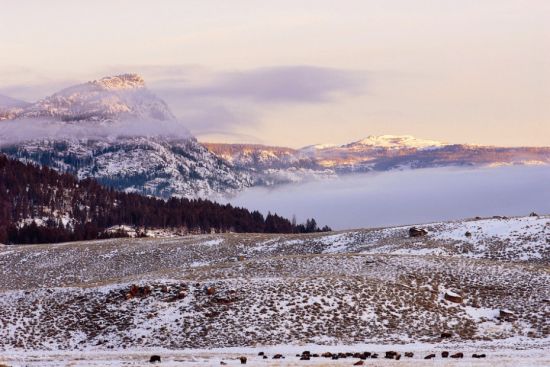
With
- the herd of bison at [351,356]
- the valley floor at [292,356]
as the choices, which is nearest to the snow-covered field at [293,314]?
the valley floor at [292,356]

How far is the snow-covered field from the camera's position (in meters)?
48.4

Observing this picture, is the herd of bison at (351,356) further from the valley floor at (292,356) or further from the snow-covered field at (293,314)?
the snow-covered field at (293,314)

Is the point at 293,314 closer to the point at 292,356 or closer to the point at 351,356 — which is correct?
the point at 292,356

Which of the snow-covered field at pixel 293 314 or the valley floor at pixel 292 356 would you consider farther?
the snow-covered field at pixel 293 314

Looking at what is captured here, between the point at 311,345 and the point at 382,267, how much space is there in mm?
19907

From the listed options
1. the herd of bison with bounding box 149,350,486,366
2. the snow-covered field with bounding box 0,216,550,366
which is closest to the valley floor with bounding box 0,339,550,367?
the snow-covered field with bounding box 0,216,550,366

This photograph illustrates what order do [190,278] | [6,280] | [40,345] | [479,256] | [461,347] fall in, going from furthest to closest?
[6,280] < [479,256] < [190,278] < [40,345] < [461,347]

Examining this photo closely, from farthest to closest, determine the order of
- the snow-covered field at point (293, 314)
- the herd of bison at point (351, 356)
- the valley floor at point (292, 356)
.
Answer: the snow-covered field at point (293, 314) → the herd of bison at point (351, 356) → the valley floor at point (292, 356)

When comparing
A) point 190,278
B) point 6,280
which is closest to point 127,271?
point 6,280

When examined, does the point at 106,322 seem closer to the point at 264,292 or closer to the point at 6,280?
the point at 264,292

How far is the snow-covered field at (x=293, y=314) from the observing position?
48.4m

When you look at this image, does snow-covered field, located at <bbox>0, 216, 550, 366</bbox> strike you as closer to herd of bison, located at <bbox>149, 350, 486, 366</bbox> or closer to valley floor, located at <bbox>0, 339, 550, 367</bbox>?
valley floor, located at <bbox>0, 339, 550, 367</bbox>

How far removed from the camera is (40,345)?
52.6 meters

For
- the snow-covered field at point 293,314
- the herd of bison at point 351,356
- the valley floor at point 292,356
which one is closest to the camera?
the valley floor at point 292,356
